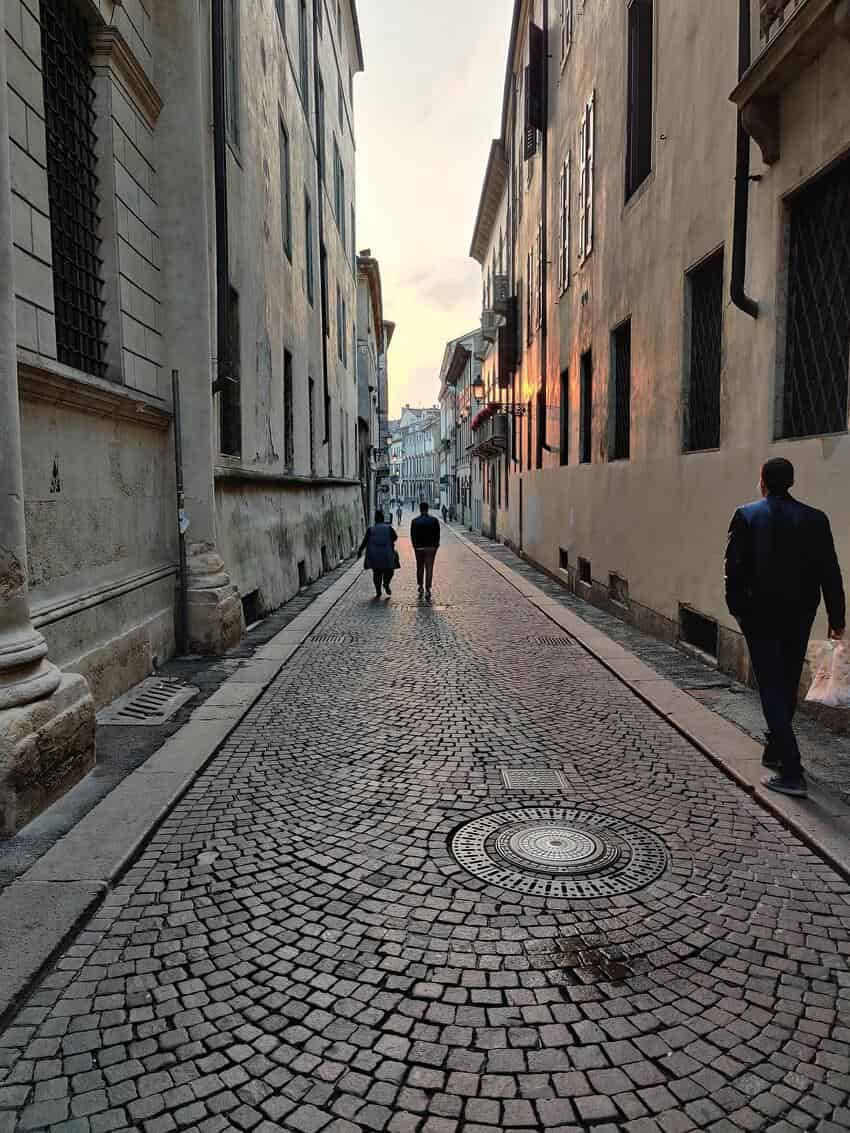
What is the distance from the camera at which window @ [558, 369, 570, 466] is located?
16703mm

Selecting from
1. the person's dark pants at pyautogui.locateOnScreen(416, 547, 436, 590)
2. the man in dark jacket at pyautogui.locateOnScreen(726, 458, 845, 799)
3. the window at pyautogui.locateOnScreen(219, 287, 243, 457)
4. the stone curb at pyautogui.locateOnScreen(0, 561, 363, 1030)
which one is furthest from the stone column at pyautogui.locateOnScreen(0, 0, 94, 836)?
the person's dark pants at pyautogui.locateOnScreen(416, 547, 436, 590)

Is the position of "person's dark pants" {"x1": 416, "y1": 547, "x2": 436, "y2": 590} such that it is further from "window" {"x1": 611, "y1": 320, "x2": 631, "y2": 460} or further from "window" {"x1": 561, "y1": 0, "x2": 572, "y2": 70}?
"window" {"x1": 561, "y1": 0, "x2": 572, "y2": 70}

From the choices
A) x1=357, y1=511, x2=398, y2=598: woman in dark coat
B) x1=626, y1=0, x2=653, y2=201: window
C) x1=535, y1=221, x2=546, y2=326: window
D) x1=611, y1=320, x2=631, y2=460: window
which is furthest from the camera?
x1=535, y1=221, x2=546, y2=326: window

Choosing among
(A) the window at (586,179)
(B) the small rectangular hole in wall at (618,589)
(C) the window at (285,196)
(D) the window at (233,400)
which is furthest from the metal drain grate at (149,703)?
(A) the window at (586,179)

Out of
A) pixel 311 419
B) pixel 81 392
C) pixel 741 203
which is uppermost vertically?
pixel 741 203

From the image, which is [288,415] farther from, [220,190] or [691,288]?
[691,288]

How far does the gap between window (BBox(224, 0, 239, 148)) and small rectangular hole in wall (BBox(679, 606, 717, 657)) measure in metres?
8.47

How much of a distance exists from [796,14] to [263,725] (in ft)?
21.0

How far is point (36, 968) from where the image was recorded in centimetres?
301

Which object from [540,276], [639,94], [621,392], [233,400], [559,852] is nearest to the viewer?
[559,852]

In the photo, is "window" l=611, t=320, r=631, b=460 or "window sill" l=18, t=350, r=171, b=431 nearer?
"window sill" l=18, t=350, r=171, b=431

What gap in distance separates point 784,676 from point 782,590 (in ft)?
1.64

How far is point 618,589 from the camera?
39.2 feet

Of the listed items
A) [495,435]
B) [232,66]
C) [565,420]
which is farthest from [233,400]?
[495,435]
